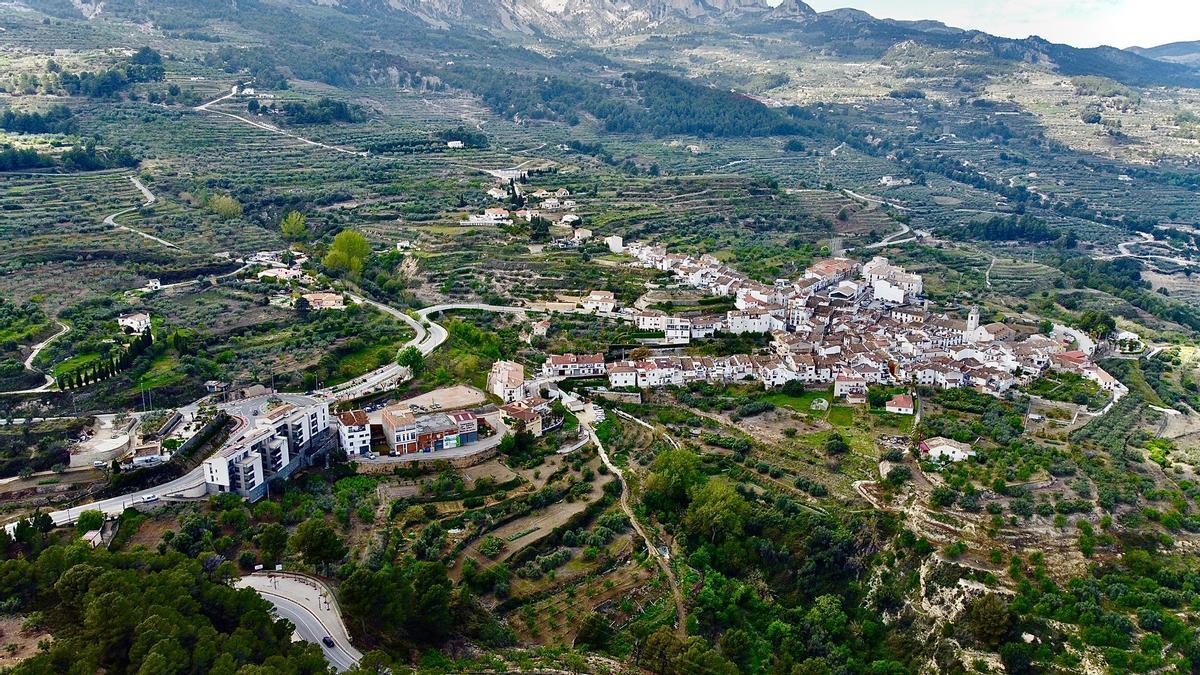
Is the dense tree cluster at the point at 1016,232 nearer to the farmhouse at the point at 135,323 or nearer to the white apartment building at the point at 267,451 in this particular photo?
the white apartment building at the point at 267,451

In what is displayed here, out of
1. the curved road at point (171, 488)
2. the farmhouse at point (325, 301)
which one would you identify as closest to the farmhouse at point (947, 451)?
the curved road at point (171, 488)

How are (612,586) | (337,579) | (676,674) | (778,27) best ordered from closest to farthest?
(676,674) < (337,579) < (612,586) < (778,27)

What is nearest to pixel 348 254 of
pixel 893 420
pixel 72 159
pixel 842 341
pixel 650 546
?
pixel 72 159

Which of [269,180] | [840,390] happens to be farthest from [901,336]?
[269,180]

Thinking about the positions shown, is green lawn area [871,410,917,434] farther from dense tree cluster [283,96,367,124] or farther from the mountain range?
the mountain range

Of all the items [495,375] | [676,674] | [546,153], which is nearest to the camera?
[676,674]

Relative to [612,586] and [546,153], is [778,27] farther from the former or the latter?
[612,586]

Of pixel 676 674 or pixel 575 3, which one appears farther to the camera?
pixel 575 3

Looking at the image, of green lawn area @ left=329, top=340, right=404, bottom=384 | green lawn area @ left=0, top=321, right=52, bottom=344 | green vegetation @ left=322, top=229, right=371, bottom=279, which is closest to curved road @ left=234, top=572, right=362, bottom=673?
→ green lawn area @ left=329, top=340, right=404, bottom=384

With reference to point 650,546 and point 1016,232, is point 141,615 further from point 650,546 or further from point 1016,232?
point 1016,232
